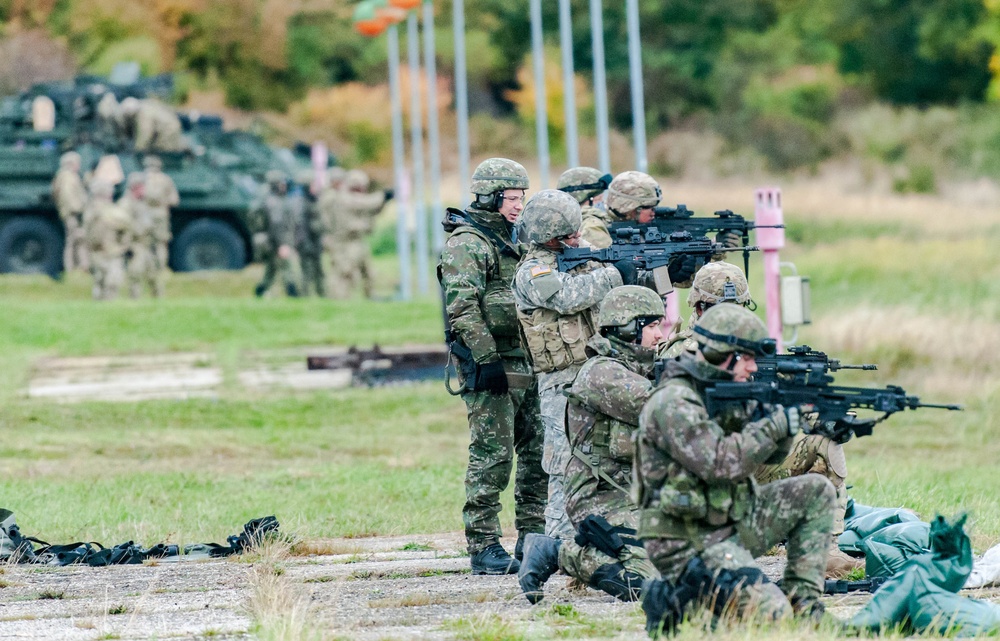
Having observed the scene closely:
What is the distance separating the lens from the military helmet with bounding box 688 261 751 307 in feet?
28.2

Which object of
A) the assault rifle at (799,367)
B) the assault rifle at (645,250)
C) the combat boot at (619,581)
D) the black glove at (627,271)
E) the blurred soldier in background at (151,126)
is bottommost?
the combat boot at (619,581)

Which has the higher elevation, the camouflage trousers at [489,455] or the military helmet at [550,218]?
the military helmet at [550,218]

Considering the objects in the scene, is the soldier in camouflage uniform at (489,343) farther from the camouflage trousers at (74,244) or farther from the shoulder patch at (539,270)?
the camouflage trousers at (74,244)

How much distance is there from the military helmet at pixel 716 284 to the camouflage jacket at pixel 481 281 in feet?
2.98

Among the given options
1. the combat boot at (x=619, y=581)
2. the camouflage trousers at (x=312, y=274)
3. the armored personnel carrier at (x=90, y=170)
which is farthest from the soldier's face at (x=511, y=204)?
the armored personnel carrier at (x=90, y=170)

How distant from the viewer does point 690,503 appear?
6559 mm

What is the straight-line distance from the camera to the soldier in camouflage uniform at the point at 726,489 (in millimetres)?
6445

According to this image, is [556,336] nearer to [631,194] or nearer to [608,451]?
[608,451]

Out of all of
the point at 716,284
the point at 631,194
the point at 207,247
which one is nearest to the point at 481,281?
the point at 716,284

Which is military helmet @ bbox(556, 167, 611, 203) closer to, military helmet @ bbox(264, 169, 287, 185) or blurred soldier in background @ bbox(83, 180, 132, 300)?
blurred soldier in background @ bbox(83, 180, 132, 300)

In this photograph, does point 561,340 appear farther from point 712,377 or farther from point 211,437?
point 211,437

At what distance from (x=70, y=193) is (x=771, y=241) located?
62.8 feet

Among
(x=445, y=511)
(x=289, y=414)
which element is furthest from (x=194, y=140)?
(x=445, y=511)

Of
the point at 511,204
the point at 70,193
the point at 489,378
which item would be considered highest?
the point at 70,193
